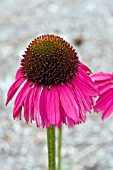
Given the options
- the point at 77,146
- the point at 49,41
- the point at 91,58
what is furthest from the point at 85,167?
the point at 49,41

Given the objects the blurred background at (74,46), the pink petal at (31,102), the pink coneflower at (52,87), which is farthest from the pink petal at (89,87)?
the blurred background at (74,46)

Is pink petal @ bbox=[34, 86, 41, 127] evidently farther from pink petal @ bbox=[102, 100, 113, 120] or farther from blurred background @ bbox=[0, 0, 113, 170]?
blurred background @ bbox=[0, 0, 113, 170]

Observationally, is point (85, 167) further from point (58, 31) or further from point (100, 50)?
point (58, 31)

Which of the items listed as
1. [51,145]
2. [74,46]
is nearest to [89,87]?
[51,145]

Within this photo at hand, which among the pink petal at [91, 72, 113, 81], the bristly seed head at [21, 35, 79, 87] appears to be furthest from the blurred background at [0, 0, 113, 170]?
the bristly seed head at [21, 35, 79, 87]

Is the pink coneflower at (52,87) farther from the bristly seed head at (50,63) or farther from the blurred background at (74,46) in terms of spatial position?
the blurred background at (74,46)

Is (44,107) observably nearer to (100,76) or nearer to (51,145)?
(51,145)
